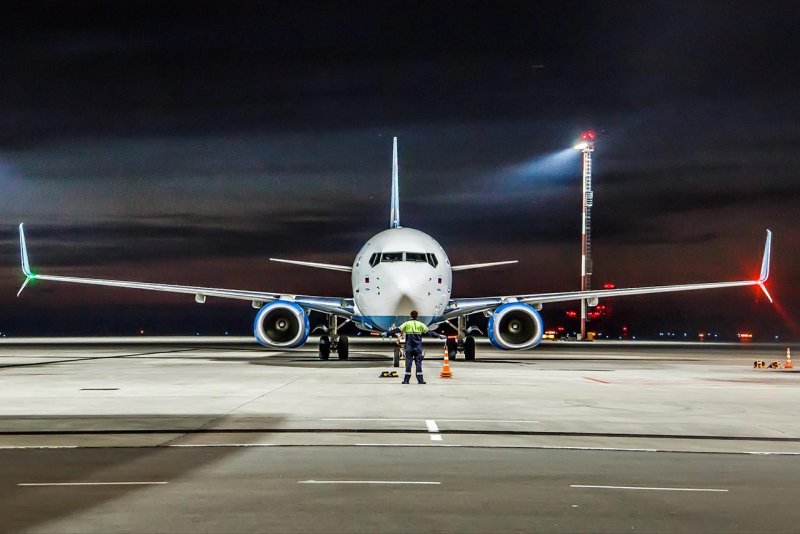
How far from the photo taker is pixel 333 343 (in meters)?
35.2

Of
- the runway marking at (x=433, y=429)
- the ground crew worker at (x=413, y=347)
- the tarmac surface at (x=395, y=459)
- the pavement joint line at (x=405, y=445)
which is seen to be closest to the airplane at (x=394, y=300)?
the ground crew worker at (x=413, y=347)

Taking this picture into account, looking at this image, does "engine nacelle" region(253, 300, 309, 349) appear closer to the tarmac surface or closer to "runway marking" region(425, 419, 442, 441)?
the tarmac surface

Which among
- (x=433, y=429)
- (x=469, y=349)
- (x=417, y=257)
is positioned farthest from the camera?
(x=469, y=349)

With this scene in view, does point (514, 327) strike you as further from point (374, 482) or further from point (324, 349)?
point (374, 482)

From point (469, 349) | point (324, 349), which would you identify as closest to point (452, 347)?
point (469, 349)

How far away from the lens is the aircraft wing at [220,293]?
33906 mm

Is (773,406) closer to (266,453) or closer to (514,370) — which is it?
(266,453)

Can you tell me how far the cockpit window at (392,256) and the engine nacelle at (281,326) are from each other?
3461 mm

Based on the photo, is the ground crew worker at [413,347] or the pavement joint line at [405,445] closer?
the pavement joint line at [405,445]

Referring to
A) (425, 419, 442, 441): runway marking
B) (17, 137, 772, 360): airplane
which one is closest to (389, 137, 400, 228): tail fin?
(17, 137, 772, 360): airplane

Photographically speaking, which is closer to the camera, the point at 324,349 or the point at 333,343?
the point at 324,349

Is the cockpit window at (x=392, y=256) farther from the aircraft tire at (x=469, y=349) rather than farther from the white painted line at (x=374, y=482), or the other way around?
the white painted line at (x=374, y=482)

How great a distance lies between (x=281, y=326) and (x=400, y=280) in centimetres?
480

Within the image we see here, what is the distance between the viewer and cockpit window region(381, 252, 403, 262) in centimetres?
3078
